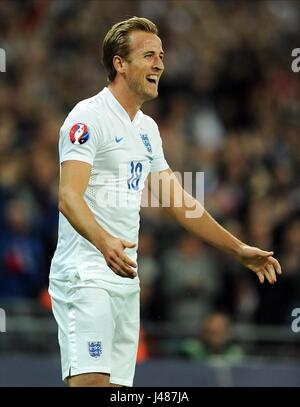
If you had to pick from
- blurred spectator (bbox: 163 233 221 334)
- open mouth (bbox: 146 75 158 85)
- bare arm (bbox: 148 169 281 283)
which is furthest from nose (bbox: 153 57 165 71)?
blurred spectator (bbox: 163 233 221 334)

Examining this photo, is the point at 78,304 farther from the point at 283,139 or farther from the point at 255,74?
the point at 255,74

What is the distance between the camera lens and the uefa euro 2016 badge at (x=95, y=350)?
5660 mm

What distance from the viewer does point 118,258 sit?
5109mm

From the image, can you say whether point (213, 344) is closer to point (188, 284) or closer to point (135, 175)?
point (188, 284)

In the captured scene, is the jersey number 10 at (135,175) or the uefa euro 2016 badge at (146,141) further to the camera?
the uefa euro 2016 badge at (146,141)

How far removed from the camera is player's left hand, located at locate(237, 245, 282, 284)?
606 centimetres

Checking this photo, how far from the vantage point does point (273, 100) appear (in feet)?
42.6

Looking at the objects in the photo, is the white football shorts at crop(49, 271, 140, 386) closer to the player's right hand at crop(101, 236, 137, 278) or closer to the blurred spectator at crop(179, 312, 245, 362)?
the player's right hand at crop(101, 236, 137, 278)

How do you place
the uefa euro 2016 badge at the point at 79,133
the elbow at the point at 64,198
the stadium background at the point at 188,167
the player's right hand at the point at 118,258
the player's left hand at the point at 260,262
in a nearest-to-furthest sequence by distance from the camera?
the player's right hand at the point at 118,258 < the elbow at the point at 64,198 < the uefa euro 2016 badge at the point at 79,133 < the player's left hand at the point at 260,262 < the stadium background at the point at 188,167

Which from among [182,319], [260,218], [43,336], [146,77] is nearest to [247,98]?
[260,218]

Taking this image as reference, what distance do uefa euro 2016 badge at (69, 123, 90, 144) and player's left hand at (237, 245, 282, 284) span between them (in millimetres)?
1150

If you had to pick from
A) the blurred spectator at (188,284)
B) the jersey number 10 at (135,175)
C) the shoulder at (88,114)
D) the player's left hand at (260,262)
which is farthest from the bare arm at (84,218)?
the blurred spectator at (188,284)

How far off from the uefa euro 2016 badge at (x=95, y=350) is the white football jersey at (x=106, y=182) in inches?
13.8

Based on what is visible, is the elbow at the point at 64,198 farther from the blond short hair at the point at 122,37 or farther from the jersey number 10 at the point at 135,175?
the blond short hair at the point at 122,37
